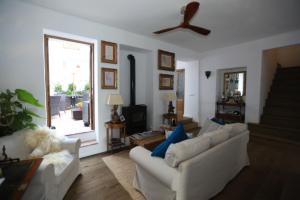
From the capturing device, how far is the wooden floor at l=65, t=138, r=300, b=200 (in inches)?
77.1

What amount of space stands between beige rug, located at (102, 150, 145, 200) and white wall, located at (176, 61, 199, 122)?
3362 mm

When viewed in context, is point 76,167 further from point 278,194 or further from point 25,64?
point 278,194

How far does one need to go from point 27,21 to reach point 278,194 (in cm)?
449

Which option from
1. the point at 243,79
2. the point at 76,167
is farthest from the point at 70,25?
the point at 243,79

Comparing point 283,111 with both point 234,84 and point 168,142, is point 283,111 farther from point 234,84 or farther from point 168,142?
point 168,142

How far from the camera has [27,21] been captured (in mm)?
2451

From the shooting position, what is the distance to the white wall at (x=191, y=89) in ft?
18.7

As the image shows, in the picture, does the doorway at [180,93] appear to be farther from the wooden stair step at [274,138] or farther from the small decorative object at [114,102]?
the small decorative object at [114,102]

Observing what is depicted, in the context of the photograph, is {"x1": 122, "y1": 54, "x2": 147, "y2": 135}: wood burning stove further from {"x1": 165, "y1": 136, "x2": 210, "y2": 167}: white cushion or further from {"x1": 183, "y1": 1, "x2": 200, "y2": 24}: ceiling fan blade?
{"x1": 165, "y1": 136, "x2": 210, "y2": 167}: white cushion

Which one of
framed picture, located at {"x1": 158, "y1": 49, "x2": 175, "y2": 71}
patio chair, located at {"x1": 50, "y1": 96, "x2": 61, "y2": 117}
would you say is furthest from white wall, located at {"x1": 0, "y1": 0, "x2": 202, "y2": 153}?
patio chair, located at {"x1": 50, "y1": 96, "x2": 61, "y2": 117}

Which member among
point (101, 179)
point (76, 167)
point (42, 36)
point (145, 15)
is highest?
point (145, 15)

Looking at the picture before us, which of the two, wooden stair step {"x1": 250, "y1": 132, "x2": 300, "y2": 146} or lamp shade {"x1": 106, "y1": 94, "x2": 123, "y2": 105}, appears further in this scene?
wooden stair step {"x1": 250, "y1": 132, "x2": 300, "y2": 146}

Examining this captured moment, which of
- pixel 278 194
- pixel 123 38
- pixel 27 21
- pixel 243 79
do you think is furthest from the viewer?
pixel 243 79

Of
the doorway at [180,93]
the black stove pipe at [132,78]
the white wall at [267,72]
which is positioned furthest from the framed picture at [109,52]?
the white wall at [267,72]
